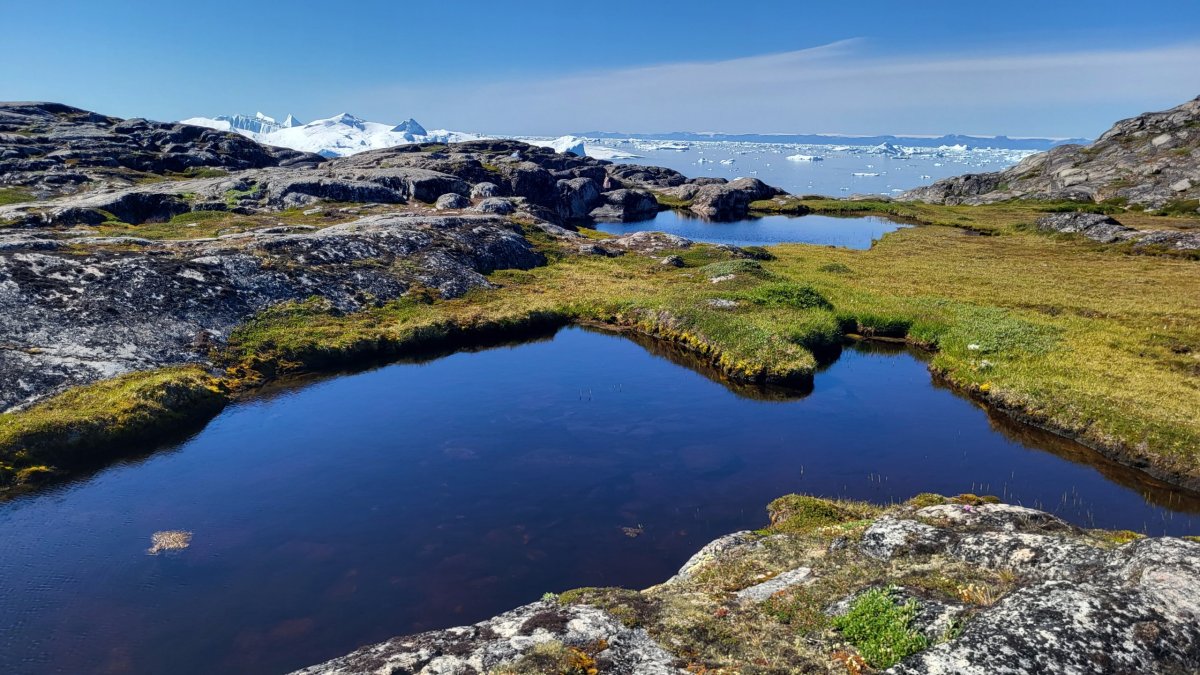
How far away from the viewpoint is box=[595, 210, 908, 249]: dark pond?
114 metres

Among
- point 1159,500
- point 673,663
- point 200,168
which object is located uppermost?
point 200,168

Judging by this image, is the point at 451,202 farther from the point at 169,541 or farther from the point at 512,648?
the point at 512,648

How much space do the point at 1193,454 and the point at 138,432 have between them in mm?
48115

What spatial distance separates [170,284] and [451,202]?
63.6 metres

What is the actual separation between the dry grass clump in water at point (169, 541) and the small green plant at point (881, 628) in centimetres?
2123

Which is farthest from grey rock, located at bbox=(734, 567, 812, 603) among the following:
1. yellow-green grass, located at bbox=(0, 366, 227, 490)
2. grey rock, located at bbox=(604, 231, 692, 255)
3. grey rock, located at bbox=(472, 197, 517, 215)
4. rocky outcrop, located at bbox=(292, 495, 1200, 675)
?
grey rock, located at bbox=(472, 197, 517, 215)

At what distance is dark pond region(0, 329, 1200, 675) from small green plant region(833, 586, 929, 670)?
362 inches

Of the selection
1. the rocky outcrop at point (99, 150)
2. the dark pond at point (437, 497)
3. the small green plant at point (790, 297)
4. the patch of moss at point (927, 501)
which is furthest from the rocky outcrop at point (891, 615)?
the rocky outcrop at point (99, 150)

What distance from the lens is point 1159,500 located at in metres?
25.6

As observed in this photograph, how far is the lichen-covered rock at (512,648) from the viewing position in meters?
12.0

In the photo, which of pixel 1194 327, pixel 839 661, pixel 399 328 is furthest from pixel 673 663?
pixel 1194 327

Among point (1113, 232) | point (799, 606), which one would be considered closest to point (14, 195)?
point (799, 606)

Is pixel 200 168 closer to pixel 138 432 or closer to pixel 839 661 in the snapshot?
pixel 138 432

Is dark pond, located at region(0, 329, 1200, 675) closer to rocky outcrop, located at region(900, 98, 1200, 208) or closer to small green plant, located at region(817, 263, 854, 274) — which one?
small green plant, located at region(817, 263, 854, 274)
